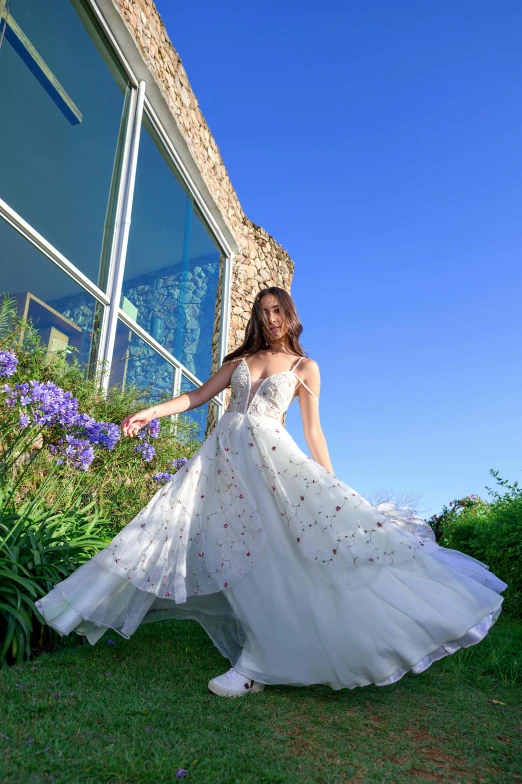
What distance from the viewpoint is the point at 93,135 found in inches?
208

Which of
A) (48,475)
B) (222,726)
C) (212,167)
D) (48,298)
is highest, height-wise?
(212,167)

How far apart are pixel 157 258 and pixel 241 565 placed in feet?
16.3

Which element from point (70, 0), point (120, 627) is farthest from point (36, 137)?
point (120, 627)

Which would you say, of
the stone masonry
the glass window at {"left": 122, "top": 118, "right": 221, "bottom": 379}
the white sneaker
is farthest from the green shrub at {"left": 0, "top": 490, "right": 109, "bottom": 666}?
the stone masonry

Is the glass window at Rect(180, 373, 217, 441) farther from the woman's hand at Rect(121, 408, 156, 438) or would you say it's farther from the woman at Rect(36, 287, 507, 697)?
the woman at Rect(36, 287, 507, 697)

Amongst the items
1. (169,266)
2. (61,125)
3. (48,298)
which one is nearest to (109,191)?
(61,125)

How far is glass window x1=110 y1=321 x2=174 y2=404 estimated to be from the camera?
546cm

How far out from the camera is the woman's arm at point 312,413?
2.77 metres

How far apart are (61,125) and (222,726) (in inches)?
189

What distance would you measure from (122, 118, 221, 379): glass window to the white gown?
3.74 meters

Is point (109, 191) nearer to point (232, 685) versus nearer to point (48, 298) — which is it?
point (48, 298)

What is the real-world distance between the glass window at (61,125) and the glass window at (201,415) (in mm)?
2321

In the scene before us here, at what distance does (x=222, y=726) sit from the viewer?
1772 mm

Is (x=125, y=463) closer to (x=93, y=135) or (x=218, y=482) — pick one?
(x=218, y=482)
